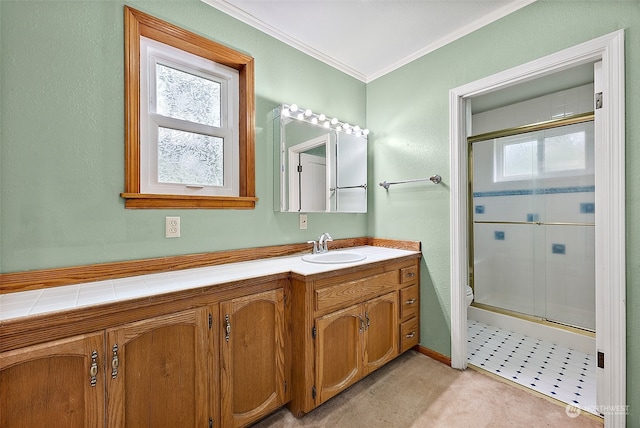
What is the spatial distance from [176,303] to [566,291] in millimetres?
3230

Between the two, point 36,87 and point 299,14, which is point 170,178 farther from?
point 299,14

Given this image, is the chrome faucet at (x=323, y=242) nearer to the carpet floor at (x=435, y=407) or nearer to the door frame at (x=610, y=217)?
the carpet floor at (x=435, y=407)

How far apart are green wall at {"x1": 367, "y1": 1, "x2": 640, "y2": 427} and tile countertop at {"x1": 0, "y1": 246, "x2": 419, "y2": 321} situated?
2.30 feet

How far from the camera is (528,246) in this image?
287cm

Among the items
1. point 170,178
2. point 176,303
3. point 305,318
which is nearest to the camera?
point 176,303

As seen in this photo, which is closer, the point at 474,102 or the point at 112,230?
the point at 112,230

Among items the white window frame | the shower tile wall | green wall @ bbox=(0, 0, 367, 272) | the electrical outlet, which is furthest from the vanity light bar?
the shower tile wall

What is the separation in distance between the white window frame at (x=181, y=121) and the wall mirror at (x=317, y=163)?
0.98 ft

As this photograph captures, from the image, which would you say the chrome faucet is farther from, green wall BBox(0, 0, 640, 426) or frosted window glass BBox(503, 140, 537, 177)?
frosted window glass BBox(503, 140, 537, 177)

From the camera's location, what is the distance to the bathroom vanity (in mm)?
923

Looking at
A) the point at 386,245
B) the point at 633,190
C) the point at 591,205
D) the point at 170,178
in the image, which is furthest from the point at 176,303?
the point at 591,205

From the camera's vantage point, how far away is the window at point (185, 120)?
1.44 m

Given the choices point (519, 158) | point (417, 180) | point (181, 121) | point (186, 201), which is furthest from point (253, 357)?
point (519, 158)

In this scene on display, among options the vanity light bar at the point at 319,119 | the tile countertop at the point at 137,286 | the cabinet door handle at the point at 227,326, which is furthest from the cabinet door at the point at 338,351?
the vanity light bar at the point at 319,119
